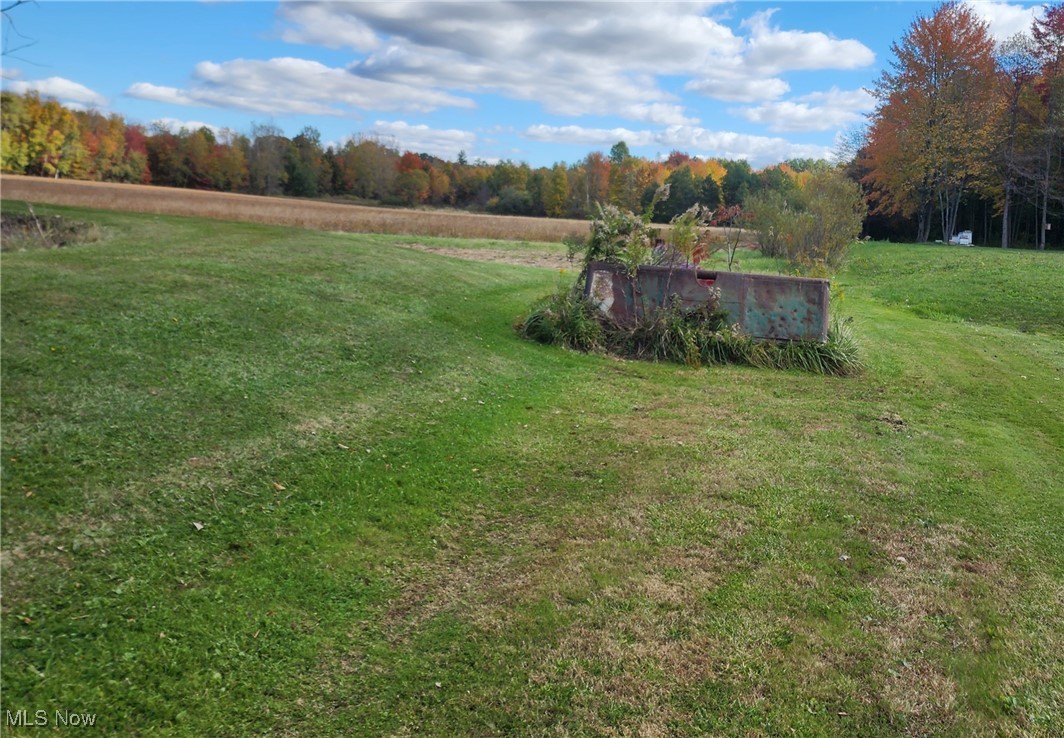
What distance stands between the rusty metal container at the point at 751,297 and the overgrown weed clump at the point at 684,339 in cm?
11

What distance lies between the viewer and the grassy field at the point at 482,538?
9.03ft

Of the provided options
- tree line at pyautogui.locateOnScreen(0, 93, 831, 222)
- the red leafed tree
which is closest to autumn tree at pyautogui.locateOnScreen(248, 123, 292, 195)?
tree line at pyautogui.locateOnScreen(0, 93, 831, 222)

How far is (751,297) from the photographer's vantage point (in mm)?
9375

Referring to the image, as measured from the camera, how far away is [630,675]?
9.57 ft

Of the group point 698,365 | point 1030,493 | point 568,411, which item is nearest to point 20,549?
point 568,411

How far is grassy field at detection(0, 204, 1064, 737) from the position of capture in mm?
2752

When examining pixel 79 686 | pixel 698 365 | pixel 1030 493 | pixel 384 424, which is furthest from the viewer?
pixel 698 365

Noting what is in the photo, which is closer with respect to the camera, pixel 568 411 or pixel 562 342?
pixel 568 411

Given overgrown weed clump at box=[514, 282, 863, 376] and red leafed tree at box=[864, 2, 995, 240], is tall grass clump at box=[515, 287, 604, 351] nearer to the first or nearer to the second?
overgrown weed clump at box=[514, 282, 863, 376]

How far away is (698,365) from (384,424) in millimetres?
4705

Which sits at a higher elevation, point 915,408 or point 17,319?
point 17,319

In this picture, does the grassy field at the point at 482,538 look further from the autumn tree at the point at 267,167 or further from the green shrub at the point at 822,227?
the autumn tree at the point at 267,167

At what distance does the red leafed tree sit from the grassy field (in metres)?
29.9

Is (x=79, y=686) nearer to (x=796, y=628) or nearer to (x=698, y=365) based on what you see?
(x=796, y=628)
